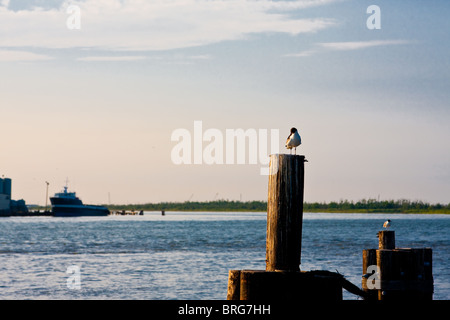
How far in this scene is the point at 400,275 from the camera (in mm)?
13219

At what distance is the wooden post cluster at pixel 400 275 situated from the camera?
43.3 ft

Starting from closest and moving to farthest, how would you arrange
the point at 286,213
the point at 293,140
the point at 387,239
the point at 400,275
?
the point at 286,213 → the point at 293,140 → the point at 400,275 → the point at 387,239

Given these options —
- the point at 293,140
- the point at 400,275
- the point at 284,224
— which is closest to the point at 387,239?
the point at 400,275

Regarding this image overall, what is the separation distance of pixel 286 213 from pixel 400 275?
8081 millimetres

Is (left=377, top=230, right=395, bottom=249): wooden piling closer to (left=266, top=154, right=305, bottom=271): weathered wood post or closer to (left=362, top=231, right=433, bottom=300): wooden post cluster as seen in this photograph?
(left=362, top=231, right=433, bottom=300): wooden post cluster

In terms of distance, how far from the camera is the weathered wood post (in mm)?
5855

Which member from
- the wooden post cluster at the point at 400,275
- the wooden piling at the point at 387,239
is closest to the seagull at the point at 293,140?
the wooden post cluster at the point at 400,275

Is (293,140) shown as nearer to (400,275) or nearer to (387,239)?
(400,275)

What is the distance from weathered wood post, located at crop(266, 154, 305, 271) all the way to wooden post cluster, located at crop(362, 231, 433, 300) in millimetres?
7492

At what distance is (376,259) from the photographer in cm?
1393
